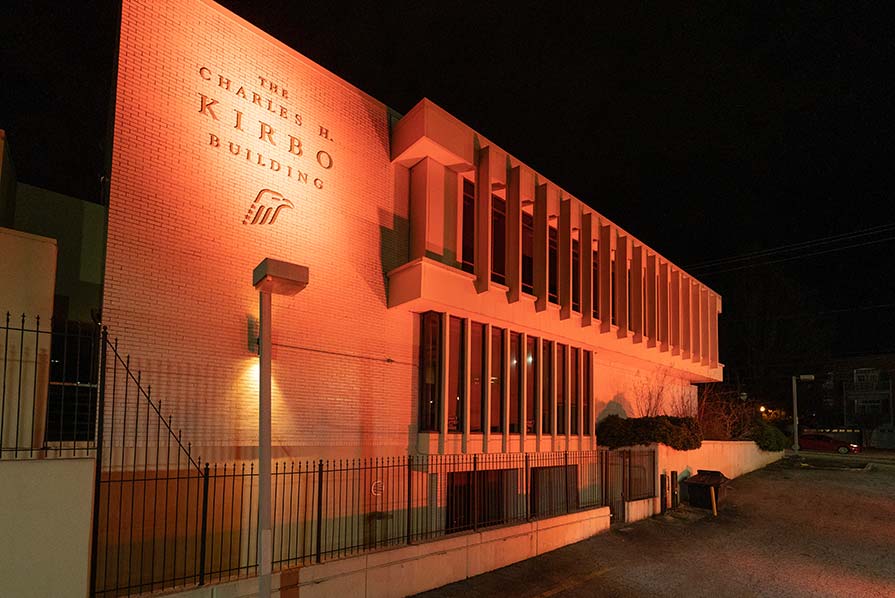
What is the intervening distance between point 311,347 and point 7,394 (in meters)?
4.47

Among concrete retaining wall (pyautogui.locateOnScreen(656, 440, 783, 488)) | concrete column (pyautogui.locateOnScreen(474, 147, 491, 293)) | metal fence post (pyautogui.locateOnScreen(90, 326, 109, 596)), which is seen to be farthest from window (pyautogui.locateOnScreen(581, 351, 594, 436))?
metal fence post (pyautogui.locateOnScreen(90, 326, 109, 596))

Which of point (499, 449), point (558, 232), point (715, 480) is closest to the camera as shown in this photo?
point (499, 449)

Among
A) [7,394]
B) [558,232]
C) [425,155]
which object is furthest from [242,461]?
[558,232]

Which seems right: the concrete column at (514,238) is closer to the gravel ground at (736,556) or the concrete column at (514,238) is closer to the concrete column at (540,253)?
the concrete column at (540,253)

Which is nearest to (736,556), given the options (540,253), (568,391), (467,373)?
(568,391)

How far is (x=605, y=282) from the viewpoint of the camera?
18562mm

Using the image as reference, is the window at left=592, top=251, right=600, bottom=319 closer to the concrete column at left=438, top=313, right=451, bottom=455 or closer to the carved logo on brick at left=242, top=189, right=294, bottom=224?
the concrete column at left=438, top=313, right=451, bottom=455

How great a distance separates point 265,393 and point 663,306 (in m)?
19.2

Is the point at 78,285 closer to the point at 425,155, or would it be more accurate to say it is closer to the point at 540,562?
the point at 425,155

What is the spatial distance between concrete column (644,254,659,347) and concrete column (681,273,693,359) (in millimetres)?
3401

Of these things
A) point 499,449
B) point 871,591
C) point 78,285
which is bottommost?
point 871,591

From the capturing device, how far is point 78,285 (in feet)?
36.0

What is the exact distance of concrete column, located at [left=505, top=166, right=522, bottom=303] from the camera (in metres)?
14.5

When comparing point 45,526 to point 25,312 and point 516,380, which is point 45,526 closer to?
point 25,312
